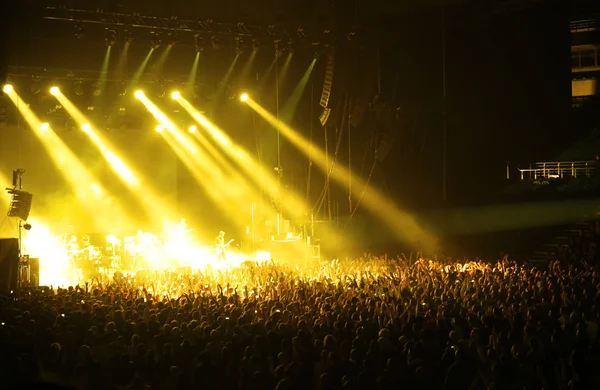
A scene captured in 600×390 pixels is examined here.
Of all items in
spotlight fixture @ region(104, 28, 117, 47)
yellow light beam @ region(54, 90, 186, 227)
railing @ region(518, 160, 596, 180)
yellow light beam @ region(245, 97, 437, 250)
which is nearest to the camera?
spotlight fixture @ region(104, 28, 117, 47)

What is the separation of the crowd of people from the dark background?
25.2 ft

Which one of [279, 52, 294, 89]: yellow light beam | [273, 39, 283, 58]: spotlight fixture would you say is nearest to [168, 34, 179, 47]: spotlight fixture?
[273, 39, 283, 58]: spotlight fixture

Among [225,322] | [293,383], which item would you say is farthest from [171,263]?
[293,383]

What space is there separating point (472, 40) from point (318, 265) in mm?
7205

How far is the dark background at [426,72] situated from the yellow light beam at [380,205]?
0.25m

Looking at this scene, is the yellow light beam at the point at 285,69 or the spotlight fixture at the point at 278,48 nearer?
the spotlight fixture at the point at 278,48

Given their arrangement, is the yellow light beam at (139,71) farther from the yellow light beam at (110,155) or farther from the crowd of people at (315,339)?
the crowd of people at (315,339)

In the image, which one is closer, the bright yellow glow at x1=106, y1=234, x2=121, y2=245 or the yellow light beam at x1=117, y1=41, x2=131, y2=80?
the yellow light beam at x1=117, y1=41, x2=131, y2=80

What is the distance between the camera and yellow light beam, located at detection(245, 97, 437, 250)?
17.0 metres

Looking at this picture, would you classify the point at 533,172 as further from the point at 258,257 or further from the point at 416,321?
the point at 416,321

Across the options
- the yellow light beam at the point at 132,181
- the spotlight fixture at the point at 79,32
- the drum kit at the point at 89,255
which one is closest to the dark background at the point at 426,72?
the spotlight fixture at the point at 79,32

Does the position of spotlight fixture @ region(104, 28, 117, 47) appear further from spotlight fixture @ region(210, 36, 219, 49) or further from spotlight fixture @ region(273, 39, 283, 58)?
spotlight fixture @ region(273, 39, 283, 58)

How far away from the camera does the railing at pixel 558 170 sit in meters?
19.0

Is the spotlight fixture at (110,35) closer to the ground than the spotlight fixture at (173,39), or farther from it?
closer to the ground
